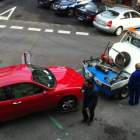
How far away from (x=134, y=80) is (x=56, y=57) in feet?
14.9

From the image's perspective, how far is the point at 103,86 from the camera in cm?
581

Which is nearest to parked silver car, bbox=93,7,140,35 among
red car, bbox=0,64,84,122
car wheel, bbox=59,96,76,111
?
red car, bbox=0,64,84,122

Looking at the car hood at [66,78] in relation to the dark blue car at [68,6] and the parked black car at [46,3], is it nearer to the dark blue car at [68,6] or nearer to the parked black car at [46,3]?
the dark blue car at [68,6]

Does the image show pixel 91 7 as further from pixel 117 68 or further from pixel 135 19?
pixel 117 68

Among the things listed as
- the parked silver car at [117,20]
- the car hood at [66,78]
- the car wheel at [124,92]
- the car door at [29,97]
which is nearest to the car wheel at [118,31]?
the parked silver car at [117,20]

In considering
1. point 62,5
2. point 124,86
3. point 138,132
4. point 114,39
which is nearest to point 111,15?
point 114,39

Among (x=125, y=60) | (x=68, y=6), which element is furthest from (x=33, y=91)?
(x=68, y=6)

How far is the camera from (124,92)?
→ 6223 millimetres

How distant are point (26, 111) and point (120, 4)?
17241 mm

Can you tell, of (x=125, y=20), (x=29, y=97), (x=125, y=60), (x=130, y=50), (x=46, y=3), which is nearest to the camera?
(x=29, y=97)

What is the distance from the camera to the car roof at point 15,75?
15.7 ft

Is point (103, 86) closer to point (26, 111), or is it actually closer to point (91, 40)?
point (26, 111)

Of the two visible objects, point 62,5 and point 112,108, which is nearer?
point 112,108

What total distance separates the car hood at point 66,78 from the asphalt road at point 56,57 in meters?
0.89
